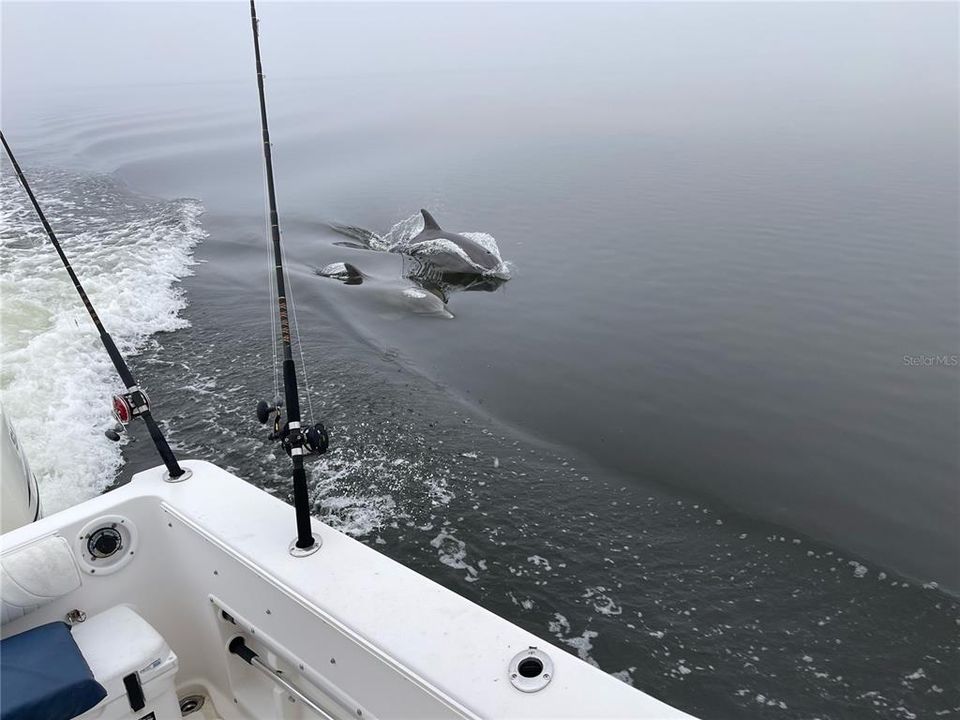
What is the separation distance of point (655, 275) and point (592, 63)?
67.2 meters

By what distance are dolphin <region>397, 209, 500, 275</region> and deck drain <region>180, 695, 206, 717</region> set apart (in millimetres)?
10081

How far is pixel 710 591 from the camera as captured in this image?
501cm

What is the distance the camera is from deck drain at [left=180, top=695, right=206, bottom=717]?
3.29 m

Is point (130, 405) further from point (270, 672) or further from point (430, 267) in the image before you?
point (430, 267)

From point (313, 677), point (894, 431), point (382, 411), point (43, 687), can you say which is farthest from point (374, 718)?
point (894, 431)

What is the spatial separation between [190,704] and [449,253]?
10852 millimetres

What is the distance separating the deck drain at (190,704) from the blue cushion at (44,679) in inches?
32.3

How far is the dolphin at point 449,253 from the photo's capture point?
13.1 metres

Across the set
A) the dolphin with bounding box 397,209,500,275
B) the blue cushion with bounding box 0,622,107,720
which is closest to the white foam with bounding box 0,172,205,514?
the blue cushion with bounding box 0,622,107,720

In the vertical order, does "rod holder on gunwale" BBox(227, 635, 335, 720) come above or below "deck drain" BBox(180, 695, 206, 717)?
above

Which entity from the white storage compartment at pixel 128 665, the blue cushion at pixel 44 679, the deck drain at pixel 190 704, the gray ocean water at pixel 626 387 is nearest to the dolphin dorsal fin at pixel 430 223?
the gray ocean water at pixel 626 387

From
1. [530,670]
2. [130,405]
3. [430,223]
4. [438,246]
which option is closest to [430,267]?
[438,246]

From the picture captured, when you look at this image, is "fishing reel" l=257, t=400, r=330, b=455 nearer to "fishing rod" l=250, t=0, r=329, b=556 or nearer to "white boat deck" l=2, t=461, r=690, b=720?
"fishing rod" l=250, t=0, r=329, b=556

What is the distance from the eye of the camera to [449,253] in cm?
1354
